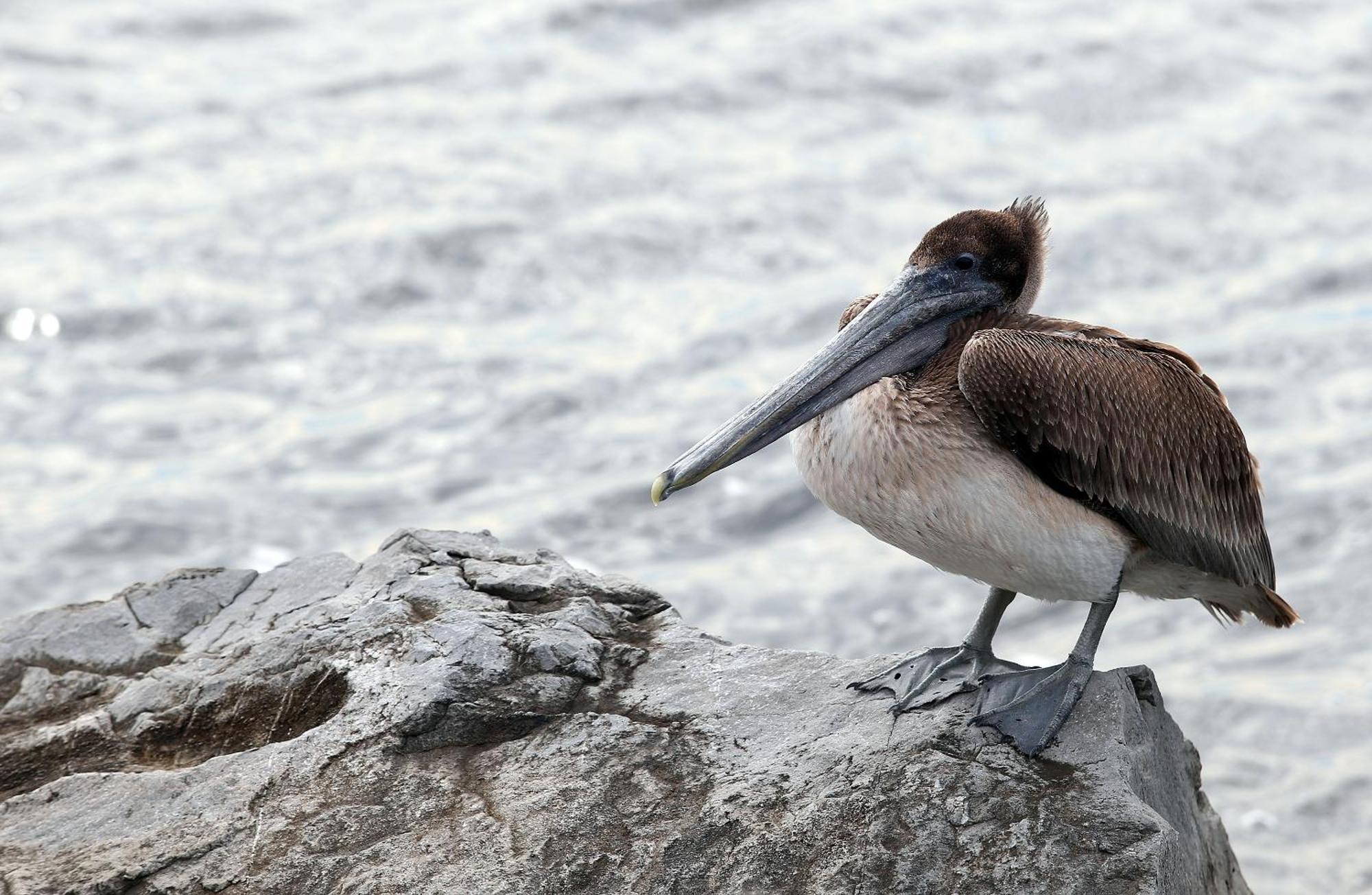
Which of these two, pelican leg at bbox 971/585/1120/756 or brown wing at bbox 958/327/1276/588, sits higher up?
brown wing at bbox 958/327/1276/588

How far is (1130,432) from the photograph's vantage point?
4742 mm

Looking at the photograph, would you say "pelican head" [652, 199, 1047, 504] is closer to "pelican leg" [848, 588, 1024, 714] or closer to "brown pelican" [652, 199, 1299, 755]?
"brown pelican" [652, 199, 1299, 755]

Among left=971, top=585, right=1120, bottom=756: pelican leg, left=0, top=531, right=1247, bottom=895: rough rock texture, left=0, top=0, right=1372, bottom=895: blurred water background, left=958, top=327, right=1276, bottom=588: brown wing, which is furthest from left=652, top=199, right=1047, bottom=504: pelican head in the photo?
left=0, top=0, right=1372, bottom=895: blurred water background

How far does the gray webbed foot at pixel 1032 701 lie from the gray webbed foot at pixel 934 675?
0.43ft

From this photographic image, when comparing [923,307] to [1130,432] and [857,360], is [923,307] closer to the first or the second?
[857,360]

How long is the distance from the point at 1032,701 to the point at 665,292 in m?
7.94

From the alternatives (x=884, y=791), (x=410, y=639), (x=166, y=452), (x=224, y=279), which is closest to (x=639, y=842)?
(x=884, y=791)

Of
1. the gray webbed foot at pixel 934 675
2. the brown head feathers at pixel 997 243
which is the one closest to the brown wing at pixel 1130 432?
the brown head feathers at pixel 997 243

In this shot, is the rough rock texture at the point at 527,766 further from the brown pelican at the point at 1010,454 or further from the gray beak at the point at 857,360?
the gray beak at the point at 857,360

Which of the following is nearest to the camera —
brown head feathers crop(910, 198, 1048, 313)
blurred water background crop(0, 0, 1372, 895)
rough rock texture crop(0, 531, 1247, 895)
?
rough rock texture crop(0, 531, 1247, 895)

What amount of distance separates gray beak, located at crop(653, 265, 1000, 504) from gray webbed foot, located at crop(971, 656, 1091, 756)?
95 cm

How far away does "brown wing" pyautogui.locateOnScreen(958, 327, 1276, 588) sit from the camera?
4594 mm

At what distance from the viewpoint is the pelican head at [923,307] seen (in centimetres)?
489

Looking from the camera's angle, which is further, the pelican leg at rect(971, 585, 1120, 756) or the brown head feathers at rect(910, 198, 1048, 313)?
the brown head feathers at rect(910, 198, 1048, 313)
